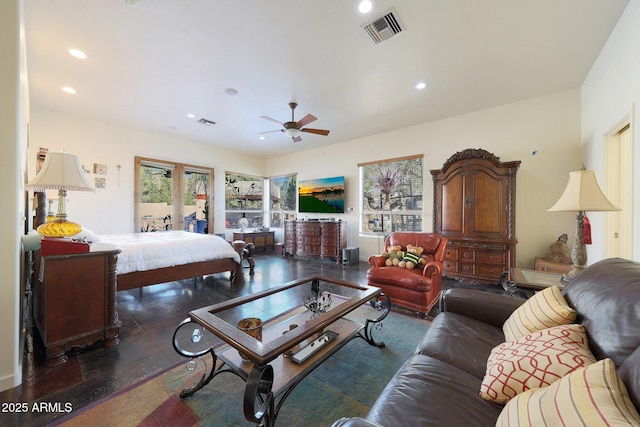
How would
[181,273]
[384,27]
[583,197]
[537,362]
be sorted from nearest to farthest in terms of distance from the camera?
1. [537,362]
2. [583,197]
3. [384,27]
4. [181,273]

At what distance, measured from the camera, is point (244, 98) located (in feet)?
12.6

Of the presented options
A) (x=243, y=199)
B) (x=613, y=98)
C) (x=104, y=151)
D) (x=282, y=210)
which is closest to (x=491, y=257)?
(x=613, y=98)

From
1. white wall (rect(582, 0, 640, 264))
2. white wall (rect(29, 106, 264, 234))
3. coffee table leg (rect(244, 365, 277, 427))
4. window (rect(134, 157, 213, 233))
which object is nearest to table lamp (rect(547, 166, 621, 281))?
white wall (rect(582, 0, 640, 264))

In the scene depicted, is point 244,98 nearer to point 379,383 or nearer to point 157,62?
point 157,62

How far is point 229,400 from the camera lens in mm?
1562

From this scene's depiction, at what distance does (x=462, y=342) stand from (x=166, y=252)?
354cm

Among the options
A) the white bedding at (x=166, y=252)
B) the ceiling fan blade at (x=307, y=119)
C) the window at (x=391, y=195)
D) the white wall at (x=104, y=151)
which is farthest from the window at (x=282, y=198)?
the ceiling fan blade at (x=307, y=119)

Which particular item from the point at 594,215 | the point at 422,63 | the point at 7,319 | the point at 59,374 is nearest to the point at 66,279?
the point at 7,319

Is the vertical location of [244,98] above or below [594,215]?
above

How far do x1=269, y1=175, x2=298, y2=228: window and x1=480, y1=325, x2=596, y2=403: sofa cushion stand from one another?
652 centimetres

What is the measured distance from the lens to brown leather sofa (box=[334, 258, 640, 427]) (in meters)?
0.90

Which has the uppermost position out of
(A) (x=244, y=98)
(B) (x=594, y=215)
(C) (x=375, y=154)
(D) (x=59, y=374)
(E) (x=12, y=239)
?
(A) (x=244, y=98)

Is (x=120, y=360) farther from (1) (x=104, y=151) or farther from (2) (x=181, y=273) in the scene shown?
(1) (x=104, y=151)

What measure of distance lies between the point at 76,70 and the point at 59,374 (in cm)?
354
